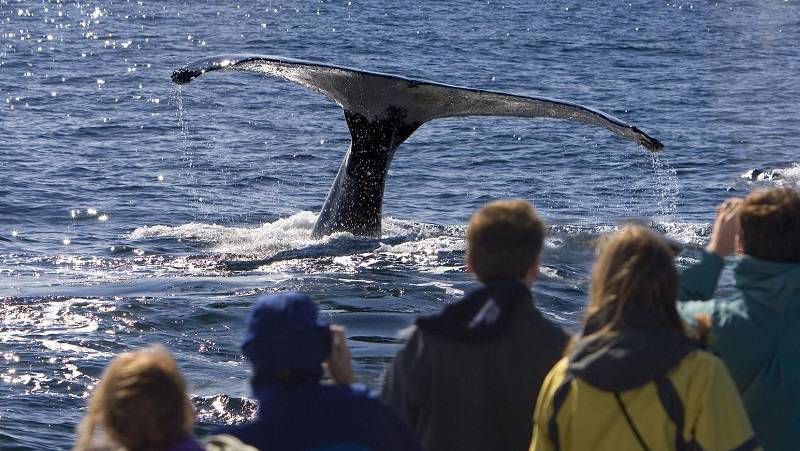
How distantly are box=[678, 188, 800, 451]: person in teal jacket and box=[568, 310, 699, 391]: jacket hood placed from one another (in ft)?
1.36

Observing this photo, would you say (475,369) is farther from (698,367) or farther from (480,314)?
(698,367)

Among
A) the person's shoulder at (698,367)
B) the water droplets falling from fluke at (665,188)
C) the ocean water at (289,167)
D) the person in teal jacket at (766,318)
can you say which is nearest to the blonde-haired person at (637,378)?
the person's shoulder at (698,367)

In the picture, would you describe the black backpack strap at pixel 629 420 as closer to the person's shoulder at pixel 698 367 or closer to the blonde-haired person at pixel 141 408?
the person's shoulder at pixel 698 367

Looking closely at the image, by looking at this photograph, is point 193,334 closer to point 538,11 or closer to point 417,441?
point 417,441

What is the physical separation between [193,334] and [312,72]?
2501 mm

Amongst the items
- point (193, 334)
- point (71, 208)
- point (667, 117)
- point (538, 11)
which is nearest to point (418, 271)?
point (193, 334)

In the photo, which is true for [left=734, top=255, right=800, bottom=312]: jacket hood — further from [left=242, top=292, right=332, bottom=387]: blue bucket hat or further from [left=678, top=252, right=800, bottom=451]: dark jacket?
[left=242, top=292, right=332, bottom=387]: blue bucket hat

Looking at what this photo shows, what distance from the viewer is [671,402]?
3240 mm

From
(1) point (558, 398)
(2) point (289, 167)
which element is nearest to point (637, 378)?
(1) point (558, 398)

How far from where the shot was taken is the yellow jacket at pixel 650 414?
321 centimetres

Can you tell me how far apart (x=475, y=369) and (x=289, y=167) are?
1547cm

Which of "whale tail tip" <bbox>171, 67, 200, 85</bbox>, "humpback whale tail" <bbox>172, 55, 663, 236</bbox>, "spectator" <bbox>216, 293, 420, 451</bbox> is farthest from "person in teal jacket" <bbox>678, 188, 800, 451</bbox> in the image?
"humpback whale tail" <bbox>172, 55, 663, 236</bbox>

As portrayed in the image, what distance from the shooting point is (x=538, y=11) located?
46344mm

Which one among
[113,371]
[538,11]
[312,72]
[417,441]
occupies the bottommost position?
[417,441]
